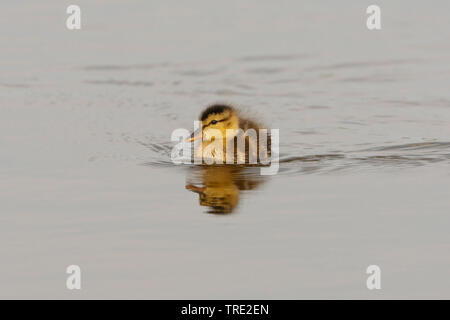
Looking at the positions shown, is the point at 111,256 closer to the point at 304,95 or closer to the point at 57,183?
the point at 57,183

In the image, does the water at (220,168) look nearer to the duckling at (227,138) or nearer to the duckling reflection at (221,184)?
the duckling reflection at (221,184)

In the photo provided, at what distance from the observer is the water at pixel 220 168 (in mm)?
6285

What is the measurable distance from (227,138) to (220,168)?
0.48 m

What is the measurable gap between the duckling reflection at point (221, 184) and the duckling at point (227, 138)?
14 cm

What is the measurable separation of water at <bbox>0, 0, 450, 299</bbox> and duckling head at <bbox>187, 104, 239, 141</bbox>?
47cm

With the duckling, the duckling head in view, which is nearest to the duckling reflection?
the duckling

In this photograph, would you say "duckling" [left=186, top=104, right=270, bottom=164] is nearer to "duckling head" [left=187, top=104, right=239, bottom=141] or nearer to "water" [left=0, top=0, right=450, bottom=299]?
"duckling head" [left=187, top=104, right=239, bottom=141]

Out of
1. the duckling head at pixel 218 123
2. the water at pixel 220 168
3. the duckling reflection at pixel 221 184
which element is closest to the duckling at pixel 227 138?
the duckling head at pixel 218 123

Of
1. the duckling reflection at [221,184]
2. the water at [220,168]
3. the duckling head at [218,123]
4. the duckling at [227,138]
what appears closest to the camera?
the water at [220,168]

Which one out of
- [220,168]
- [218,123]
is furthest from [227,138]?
[220,168]

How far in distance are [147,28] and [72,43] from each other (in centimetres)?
115

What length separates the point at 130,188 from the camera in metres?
8.32

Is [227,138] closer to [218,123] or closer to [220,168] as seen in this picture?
[218,123]

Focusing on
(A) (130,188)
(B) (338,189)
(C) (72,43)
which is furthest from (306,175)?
(C) (72,43)
